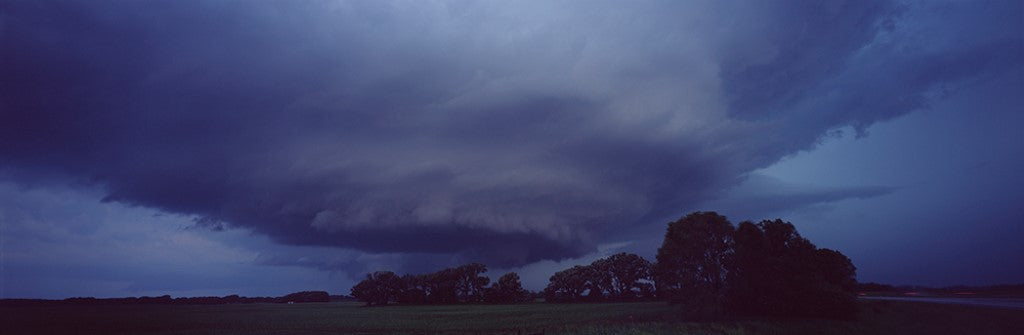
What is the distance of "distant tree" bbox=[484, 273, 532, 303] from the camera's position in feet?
560

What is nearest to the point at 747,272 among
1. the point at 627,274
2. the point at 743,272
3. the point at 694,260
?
the point at 743,272

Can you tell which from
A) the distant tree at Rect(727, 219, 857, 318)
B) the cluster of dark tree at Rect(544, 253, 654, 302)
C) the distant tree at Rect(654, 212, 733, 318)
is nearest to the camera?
the distant tree at Rect(727, 219, 857, 318)

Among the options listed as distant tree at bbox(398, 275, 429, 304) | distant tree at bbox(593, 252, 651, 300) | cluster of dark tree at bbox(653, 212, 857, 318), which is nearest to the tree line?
cluster of dark tree at bbox(653, 212, 857, 318)

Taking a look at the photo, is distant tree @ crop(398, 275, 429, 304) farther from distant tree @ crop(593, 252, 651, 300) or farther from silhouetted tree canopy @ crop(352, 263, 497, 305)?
distant tree @ crop(593, 252, 651, 300)

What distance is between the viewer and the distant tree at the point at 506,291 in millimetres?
170750

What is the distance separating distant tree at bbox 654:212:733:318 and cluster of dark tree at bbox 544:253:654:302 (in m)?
89.7

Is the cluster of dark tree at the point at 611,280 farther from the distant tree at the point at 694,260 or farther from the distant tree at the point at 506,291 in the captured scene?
the distant tree at the point at 694,260

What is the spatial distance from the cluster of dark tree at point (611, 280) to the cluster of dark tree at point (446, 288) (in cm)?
2143

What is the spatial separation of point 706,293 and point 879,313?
76.8 ft

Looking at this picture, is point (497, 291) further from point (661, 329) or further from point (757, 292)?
point (661, 329)

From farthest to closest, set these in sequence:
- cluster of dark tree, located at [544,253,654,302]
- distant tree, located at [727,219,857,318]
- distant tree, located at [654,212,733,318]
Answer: cluster of dark tree, located at [544,253,654,302] → distant tree, located at [654,212,733,318] → distant tree, located at [727,219,857,318]

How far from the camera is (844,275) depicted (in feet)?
269

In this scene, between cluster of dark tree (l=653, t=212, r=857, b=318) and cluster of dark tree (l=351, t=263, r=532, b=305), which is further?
cluster of dark tree (l=351, t=263, r=532, b=305)

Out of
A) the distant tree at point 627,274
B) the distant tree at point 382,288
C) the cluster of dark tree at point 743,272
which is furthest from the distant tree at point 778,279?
the distant tree at point 382,288
